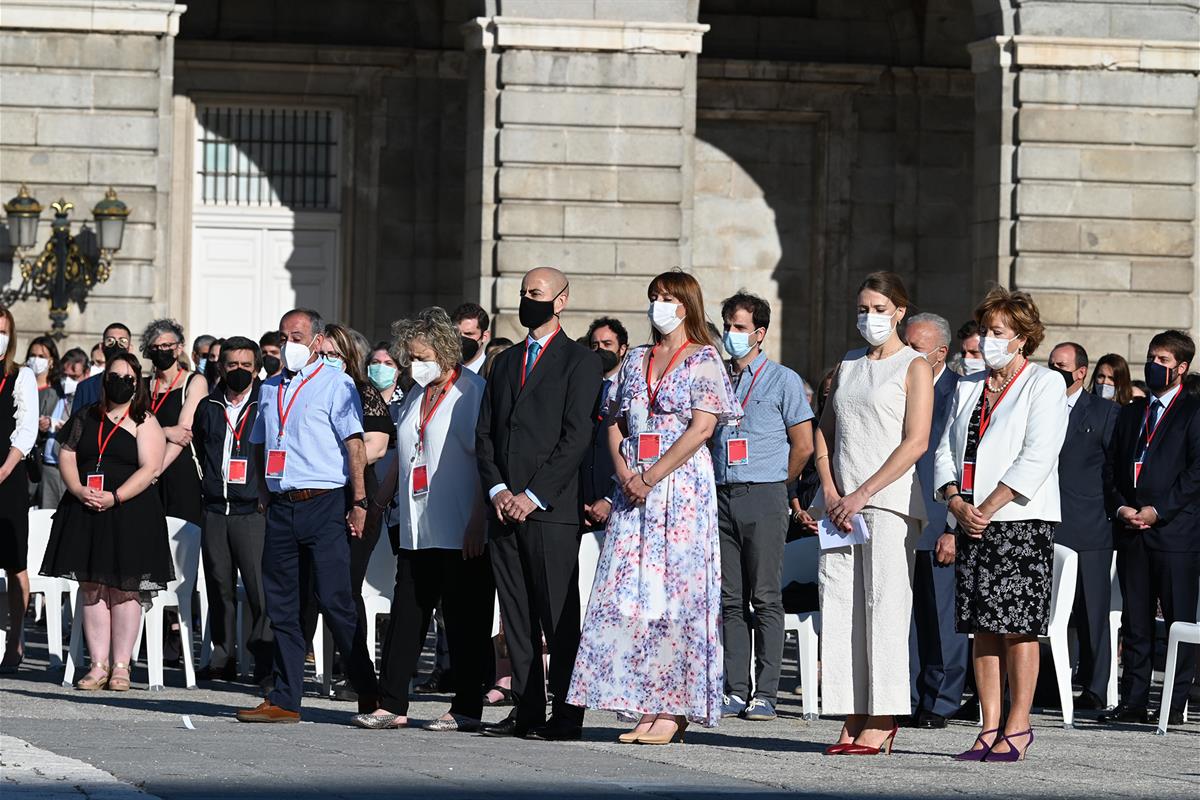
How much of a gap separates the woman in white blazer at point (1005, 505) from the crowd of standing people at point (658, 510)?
0.5 inches

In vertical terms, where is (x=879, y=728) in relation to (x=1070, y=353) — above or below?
below

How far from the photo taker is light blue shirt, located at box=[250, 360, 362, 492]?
11234mm

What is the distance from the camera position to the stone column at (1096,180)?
821 inches

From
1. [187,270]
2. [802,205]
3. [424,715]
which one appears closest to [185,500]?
[424,715]

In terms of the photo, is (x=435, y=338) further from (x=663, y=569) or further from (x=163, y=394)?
(x=163, y=394)

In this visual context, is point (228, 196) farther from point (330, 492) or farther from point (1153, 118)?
point (330, 492)

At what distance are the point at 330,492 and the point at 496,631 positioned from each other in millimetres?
2717

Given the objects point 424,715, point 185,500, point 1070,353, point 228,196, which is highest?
point 228,196

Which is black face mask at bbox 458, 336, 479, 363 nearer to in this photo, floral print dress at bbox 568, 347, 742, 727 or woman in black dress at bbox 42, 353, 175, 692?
woman in black dress at bbox 42, 353, 175, 692

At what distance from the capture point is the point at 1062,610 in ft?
39.7

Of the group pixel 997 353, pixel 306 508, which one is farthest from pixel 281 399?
pixel 997 353

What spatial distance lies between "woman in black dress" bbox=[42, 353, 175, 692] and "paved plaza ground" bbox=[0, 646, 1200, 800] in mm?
941

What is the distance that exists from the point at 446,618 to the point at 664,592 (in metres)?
1.19

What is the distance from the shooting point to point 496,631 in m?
13.8
